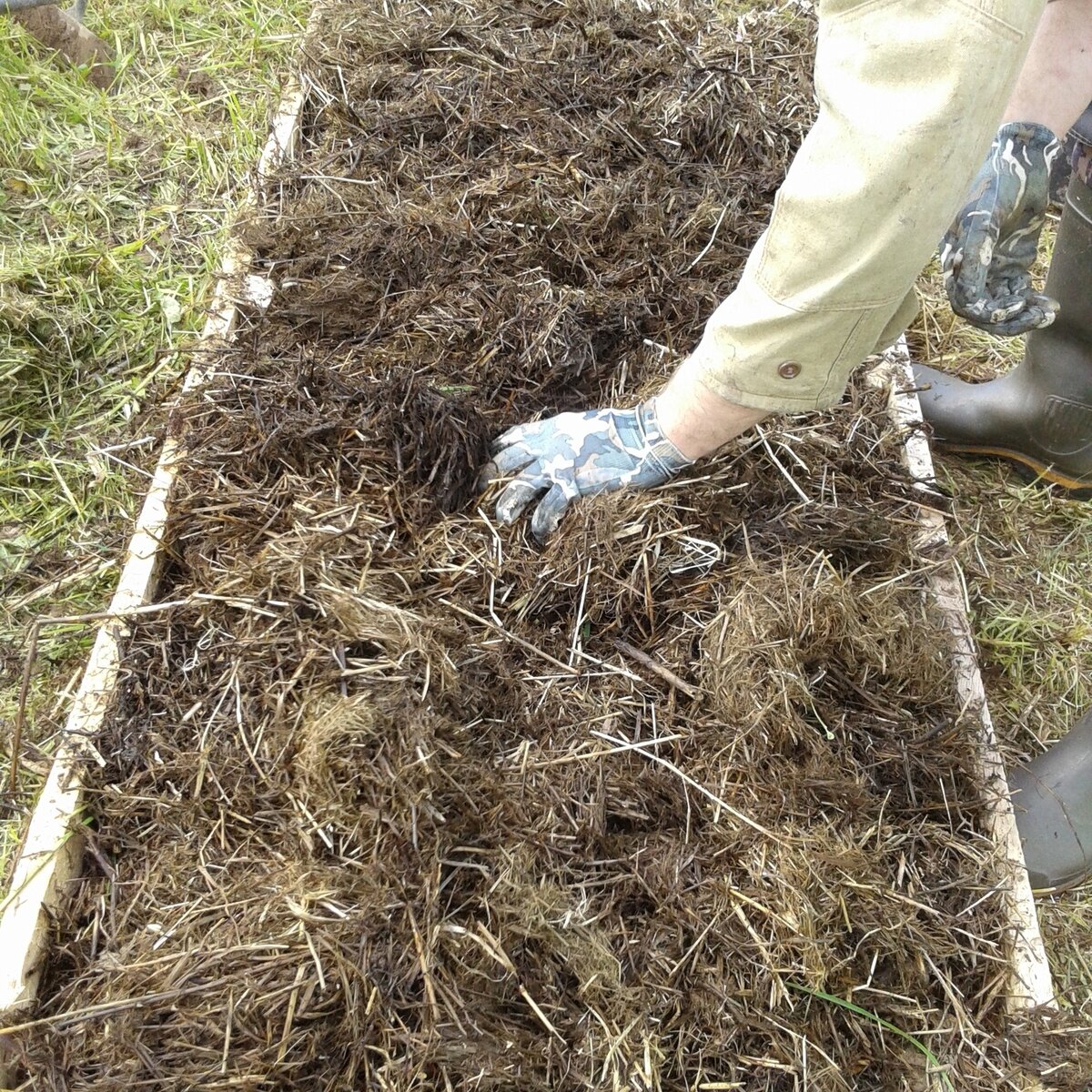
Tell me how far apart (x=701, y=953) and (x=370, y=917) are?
53 cm

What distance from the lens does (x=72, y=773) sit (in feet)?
5.08

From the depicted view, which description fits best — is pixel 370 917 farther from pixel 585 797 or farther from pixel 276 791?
pixel 585 797

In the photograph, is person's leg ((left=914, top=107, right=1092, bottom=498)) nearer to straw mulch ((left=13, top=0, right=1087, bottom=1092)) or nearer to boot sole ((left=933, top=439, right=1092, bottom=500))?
boot sole ((left=933, top=439, right=1092, bottom=500))

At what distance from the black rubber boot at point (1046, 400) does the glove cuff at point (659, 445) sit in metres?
1.13

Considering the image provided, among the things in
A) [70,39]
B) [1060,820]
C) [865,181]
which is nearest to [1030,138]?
[865,181]

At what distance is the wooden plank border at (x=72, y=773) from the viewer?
4.57 feet

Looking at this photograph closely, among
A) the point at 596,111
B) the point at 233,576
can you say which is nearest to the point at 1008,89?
the point at 233,576

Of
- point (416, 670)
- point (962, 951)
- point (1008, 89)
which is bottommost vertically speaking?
point (962, 951)

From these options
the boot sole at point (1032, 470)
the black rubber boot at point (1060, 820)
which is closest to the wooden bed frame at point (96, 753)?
the black rubber boot at point (1060, 820)

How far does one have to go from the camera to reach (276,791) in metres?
1.46

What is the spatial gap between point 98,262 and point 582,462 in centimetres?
167

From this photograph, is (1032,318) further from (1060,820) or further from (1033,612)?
(1060,820)

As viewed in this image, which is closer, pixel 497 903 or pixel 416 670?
pixel 497 903

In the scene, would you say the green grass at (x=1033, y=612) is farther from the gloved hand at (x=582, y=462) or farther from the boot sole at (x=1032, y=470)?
the gloved hand at (x=582, y=462)
